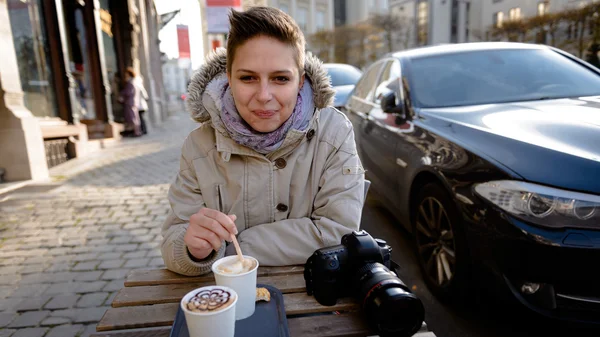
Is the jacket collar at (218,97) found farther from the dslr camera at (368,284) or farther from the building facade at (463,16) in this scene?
the building facade at (463,16)

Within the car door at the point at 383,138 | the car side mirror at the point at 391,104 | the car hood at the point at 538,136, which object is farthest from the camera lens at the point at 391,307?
the car side mirror at the point at 391,104

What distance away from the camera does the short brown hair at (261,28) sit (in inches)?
62.6

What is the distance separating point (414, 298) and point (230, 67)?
115cm

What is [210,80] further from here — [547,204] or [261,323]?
[547,204]

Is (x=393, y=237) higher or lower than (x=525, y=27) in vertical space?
lower

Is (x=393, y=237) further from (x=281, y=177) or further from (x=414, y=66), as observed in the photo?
(x=281, y=177)

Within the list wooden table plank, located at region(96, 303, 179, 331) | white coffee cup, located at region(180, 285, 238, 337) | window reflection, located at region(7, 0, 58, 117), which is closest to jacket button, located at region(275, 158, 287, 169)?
wooden table plank, located at region(96, 303, 179, 331)

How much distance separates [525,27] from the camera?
92.9 feet

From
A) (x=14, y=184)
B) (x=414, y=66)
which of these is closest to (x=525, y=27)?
(x=414, y=66)

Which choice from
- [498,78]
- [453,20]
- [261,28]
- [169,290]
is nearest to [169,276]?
[169,290]

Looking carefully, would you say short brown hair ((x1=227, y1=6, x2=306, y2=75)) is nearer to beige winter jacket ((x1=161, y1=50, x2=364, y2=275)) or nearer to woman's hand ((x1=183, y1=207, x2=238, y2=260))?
beige winter jacket ((x1=161, y1=50, x2=364, y2=275))

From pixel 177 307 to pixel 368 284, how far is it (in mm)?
592

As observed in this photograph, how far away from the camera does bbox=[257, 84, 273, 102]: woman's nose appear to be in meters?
1.60

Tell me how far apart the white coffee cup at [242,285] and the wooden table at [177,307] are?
14 cm
